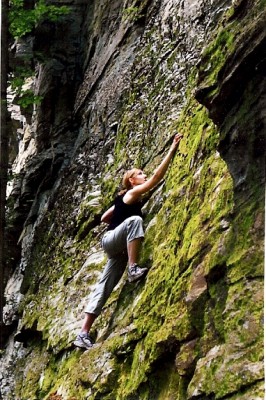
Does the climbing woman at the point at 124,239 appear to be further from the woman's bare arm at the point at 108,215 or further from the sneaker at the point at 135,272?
the woman's bare arm at the point at 108,215

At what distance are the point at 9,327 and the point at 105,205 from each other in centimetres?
484

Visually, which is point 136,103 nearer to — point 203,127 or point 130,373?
point 203,127

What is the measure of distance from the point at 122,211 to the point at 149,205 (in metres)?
0.60

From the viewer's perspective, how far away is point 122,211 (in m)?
8.70

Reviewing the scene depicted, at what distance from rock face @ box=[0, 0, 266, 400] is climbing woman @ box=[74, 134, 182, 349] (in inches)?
7.7

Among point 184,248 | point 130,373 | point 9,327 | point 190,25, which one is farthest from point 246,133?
point 9,327

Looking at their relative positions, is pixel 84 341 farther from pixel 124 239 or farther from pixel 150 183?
pixel 150 183

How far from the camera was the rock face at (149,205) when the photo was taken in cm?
551

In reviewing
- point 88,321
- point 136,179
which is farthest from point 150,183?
point 88,321

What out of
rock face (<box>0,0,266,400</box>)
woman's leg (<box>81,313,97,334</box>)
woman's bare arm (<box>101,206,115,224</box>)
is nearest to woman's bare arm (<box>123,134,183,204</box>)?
→ rock face (<box>0,0,266,400</box>)

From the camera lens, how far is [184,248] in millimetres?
6801

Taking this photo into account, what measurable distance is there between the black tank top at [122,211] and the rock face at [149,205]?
332mm

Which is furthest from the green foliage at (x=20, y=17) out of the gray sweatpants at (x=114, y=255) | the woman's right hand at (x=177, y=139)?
the gray sweatpants at (x=114, y=255)

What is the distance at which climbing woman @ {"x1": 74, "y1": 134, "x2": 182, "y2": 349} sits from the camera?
→ 8352mm
